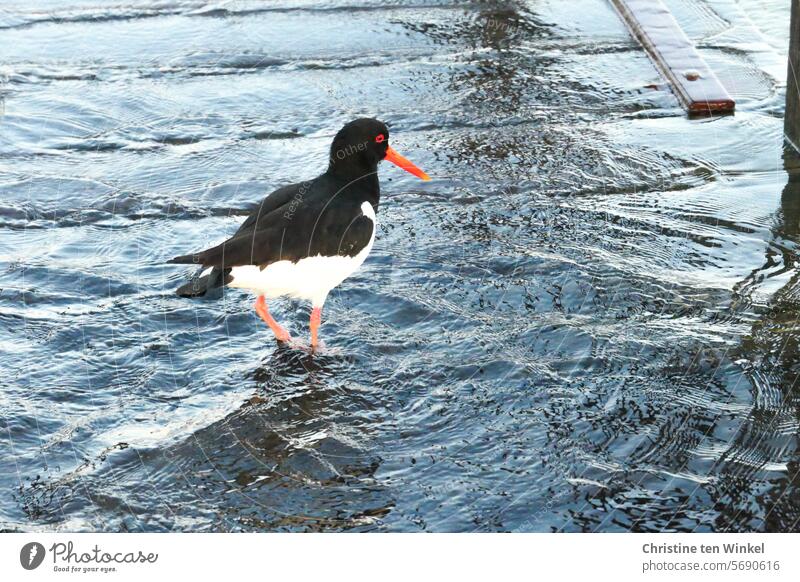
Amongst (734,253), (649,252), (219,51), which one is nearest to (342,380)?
(649,252)

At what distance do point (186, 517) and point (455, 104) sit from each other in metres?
3.97

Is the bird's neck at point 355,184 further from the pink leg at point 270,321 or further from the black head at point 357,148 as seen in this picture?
the pink leg at point 270,321

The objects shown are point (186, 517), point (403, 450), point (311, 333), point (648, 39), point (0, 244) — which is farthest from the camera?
point (648, 39)

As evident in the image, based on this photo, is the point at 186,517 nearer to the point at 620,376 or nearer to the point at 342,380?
the point at 342,380

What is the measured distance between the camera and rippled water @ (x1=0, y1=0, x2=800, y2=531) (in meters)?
3.90

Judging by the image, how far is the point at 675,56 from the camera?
7.39 meters

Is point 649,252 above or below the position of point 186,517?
above

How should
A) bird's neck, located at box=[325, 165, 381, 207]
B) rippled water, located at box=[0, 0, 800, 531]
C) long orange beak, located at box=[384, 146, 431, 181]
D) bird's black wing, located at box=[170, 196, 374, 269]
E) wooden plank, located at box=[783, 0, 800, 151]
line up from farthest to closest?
wooden plank, located at box=[783, 0, 800, 151]
long orange beak, located at box=[384, 146, 431, 181]
bird's neck, located at box=[325, 165, 381, 207]
bird's black wing, located at box=[170, 196, 374, 269]
rippled water, located at box=[0, 0, 800, 531]

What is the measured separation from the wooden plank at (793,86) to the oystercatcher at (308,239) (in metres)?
2.51

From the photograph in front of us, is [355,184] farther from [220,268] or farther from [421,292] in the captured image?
[220,268]

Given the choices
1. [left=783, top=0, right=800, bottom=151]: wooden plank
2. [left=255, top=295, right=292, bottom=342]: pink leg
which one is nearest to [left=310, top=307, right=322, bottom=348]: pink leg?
[left=255, top=295, right=292, bottom=342]: pink leg

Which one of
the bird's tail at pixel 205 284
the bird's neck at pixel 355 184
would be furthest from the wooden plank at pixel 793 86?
the bird's tail at pixel 205 284

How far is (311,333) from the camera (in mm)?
4871

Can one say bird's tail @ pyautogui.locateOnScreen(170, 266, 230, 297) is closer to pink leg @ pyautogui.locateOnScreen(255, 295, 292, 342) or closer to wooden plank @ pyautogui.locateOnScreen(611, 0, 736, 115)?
pink leg @ pyautogui.locateOnScreen(255, 295, 292, 342)
